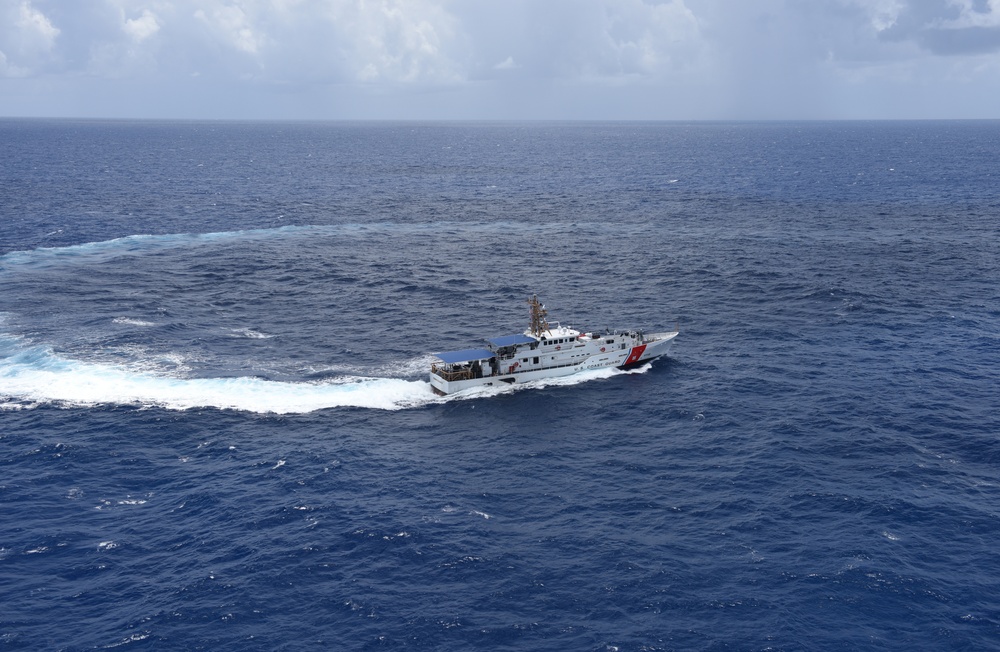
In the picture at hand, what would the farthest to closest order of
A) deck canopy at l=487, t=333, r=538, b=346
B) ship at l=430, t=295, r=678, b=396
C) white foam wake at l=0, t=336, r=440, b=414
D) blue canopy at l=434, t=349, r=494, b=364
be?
deck canopy at l=487, t=333, r=538, b=346
ship at l=430, t=295, r=678, b=396
blue canopy at l=434, t=349, r=494, b=364
white foam wake at l=0, t=336, r=440, b=414

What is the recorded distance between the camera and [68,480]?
96.6 meters

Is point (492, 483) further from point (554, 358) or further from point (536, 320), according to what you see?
point (536, 320)

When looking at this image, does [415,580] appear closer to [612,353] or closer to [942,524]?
[942,524]

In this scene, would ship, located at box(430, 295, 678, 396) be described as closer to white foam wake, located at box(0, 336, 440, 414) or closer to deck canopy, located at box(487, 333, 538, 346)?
deck canopy, located at box(487, 333, 538, 346)

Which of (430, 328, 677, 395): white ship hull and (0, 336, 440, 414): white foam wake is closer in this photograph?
(0, 336, 440, 414): white foam wake

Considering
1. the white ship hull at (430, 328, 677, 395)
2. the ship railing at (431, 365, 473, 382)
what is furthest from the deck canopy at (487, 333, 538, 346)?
the ship railing at (431, 365, 473, 382)

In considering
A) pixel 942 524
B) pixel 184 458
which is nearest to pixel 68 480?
pixel 184 458

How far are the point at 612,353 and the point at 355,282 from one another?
78350 millimetres

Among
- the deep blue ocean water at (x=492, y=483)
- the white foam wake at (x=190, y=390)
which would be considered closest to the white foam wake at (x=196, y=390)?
the white foam wake at (x=190, y=390)

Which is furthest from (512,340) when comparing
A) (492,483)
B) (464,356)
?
(492,483)

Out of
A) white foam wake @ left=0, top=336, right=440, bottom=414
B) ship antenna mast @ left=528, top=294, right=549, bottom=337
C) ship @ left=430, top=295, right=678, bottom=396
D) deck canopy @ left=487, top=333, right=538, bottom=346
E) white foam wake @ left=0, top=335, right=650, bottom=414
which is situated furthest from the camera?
ship antenna mast @ left=528, top=294, right=549, bottom=337

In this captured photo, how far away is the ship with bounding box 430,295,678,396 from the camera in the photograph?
407 ft

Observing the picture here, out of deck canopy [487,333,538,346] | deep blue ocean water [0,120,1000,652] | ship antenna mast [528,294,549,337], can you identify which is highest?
ship antenna mast [528,294,549,337]

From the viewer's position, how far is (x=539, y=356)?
130m
